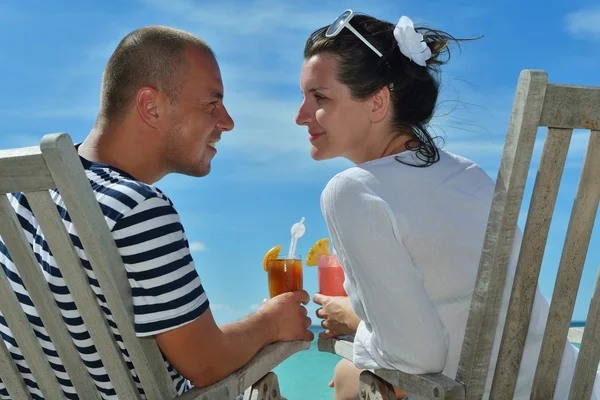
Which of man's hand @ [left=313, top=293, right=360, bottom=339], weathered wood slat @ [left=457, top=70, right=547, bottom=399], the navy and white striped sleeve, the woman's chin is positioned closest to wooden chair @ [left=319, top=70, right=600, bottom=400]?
weathered wood slat @ [left=457, top=70, right=547, bottom=399]

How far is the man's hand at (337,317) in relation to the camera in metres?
2.49

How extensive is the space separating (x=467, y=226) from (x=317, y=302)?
682mm

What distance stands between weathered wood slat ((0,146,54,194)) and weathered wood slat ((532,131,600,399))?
129 centimetres

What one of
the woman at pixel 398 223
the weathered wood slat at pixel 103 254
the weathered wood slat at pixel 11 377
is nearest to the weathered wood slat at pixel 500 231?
the woman at pixel 398 223

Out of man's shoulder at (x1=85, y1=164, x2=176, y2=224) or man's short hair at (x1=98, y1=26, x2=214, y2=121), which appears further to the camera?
man's short hair at (x1=98, y1=26, x2=214, y2=121)

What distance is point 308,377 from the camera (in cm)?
1171

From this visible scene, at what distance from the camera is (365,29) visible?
2.65 m

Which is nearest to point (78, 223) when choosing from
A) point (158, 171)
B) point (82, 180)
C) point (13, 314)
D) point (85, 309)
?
point (82, 180)

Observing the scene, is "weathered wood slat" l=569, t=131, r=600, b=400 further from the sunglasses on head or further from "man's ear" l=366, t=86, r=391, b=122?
the sunglasses on head

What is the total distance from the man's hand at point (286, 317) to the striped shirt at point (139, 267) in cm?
37

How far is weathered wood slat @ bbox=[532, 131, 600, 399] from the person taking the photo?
1.89 m

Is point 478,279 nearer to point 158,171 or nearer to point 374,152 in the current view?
point 374,152

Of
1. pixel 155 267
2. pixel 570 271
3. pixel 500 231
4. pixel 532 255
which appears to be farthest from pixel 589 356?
pixel 155 267

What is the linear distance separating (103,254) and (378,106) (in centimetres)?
107
